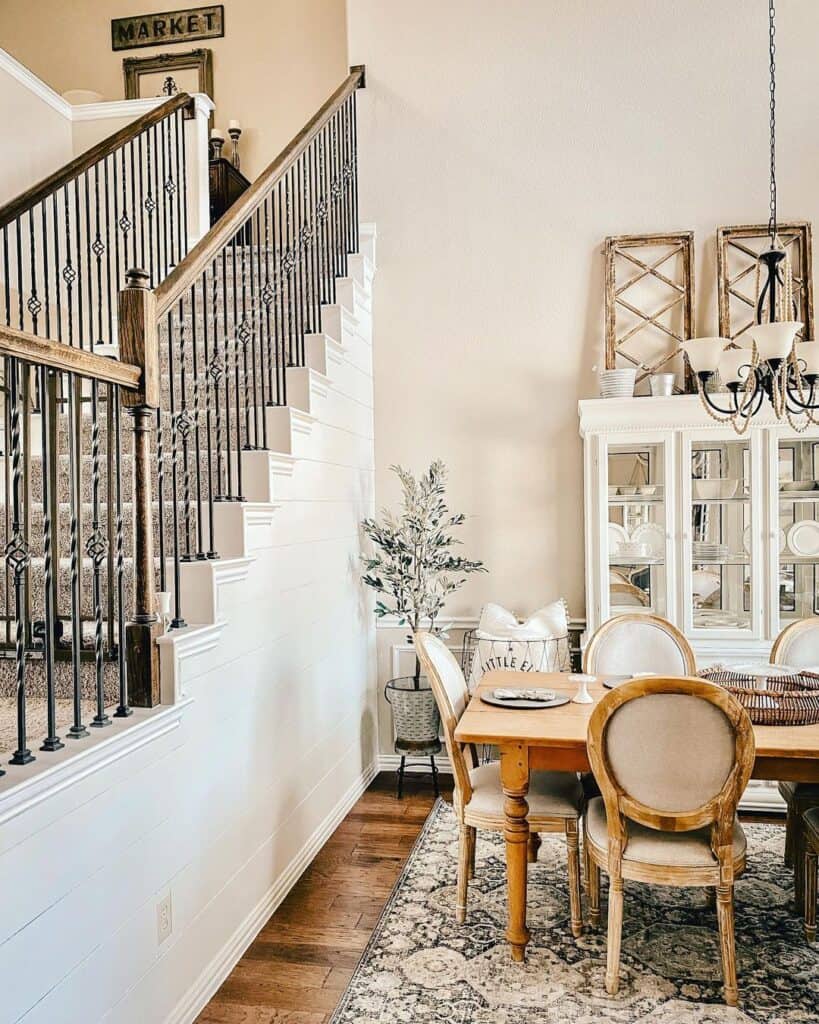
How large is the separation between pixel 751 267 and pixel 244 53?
364 cm

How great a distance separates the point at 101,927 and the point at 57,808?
40 cm

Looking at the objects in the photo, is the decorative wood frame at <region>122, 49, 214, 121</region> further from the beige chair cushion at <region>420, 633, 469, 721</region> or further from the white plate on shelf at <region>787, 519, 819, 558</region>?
the white plate on shelf at <region>787, 519, 819, 558</region>

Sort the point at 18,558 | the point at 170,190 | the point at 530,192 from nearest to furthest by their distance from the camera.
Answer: the point at 18,558 < the point at 170,190 < the point at 530,192

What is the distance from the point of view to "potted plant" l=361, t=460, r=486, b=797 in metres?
4.33

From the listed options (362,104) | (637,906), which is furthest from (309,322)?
(637,906)

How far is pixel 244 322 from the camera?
305cm

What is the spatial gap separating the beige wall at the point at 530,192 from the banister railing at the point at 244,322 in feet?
1.26

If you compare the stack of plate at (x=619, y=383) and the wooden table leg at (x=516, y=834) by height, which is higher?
the stack of plate at (x=619, y=383)

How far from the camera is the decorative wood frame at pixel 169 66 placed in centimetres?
566

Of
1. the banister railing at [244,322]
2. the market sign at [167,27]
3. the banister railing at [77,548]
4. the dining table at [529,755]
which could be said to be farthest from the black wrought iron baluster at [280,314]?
the market sign at [167,27]

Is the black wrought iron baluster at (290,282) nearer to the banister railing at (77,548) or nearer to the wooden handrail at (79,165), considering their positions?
the wooden handrail at (79,165)

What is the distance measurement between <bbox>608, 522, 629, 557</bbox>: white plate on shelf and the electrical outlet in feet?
8.73

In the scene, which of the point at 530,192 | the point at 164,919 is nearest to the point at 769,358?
the point at 530,192

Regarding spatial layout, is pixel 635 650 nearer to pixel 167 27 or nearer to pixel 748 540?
pixel 748 540
